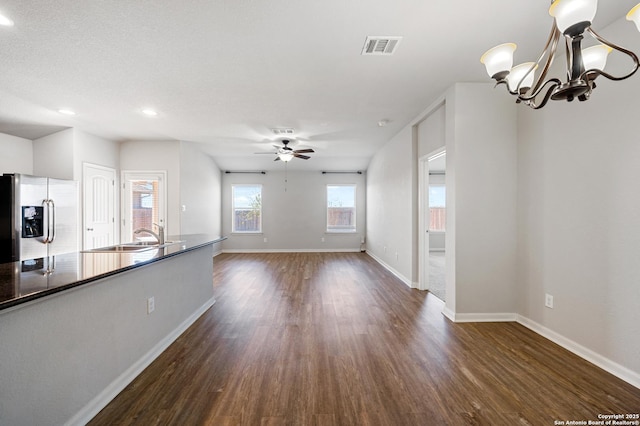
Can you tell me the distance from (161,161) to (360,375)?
5.68 meters

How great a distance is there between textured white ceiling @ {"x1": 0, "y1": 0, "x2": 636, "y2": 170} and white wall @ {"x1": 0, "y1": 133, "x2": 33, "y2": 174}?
0.67ft

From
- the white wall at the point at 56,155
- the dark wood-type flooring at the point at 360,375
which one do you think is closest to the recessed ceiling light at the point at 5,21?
the dark wood-type flooring at the point at 360,375

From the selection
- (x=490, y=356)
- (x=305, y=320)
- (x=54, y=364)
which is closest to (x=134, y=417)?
(x=54, y=364)

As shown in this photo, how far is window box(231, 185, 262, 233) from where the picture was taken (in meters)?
8.20

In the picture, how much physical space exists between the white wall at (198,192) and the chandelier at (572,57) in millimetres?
5762

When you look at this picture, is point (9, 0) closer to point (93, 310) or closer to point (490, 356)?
point (93, 310)

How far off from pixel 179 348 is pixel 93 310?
99 centimetres

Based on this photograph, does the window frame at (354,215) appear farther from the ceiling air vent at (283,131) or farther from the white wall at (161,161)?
the white wall at (161,161)

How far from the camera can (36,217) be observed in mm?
3881

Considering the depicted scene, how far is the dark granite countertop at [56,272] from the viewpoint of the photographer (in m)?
1.21

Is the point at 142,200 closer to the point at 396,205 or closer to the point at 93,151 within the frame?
the point at 93,151

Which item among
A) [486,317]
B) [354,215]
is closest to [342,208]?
[354,215]

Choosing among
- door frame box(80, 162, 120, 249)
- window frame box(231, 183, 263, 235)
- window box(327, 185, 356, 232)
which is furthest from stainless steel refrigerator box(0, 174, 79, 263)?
window box(327, 185, 356, 232)

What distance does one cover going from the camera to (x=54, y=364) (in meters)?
1.41
